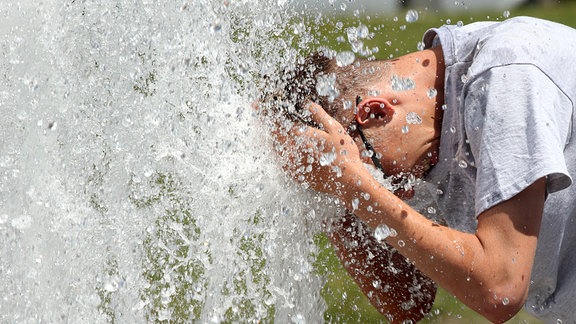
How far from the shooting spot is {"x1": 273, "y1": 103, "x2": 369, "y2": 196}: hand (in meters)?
2.53

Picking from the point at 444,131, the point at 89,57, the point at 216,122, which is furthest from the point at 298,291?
the point at 89,57

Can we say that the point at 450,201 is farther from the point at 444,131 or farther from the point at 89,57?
the point at 89,57

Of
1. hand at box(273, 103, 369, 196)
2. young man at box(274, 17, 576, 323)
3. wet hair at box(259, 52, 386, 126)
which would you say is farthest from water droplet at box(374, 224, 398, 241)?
wet hair at box(259, 52, 386, 126)

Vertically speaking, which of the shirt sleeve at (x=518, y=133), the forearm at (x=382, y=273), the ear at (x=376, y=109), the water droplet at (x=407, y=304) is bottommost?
the water droplet at (x=407, y=304)

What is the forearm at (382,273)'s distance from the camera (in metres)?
3.03

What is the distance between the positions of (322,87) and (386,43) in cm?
675

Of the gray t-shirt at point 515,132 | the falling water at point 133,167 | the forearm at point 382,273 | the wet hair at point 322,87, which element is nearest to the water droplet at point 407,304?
the forearm at point 382,273

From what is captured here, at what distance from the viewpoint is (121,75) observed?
3430 mm

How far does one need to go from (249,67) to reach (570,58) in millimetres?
1047

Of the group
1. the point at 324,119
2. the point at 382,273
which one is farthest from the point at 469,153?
the point at 382,273

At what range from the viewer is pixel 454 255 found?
2.38 m

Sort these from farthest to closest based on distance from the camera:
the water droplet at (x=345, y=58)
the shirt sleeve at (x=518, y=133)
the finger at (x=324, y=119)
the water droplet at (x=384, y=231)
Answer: the water droplet at (x=345, y=58)
the finger at (x=324, y=119)
the water droplet at (x=384, y=231)
the shirt sleeve at (x=518, y=133)

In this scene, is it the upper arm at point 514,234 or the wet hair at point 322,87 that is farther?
the wet hair at point 322,87

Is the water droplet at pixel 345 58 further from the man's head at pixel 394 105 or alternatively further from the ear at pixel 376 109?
the ear at pixel 376 109
